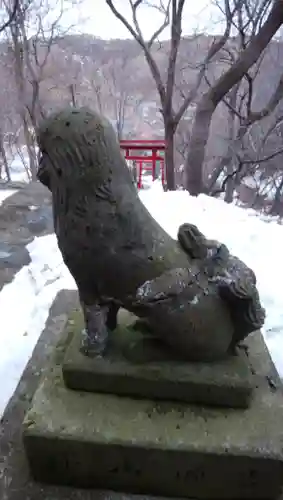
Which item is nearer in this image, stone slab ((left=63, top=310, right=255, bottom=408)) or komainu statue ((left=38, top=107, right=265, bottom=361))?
komainu statue ((left=38, top=107, right=265, bottom=361))

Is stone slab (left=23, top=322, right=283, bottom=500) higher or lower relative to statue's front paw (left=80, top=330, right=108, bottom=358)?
lower

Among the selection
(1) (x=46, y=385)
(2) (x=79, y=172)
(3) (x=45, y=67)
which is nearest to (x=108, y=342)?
(1) (x=46, y=385)

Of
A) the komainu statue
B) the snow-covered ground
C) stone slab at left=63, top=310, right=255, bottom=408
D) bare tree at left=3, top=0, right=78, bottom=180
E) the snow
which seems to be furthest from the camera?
bare tree at left=3, top=0, right=78, bottom=180

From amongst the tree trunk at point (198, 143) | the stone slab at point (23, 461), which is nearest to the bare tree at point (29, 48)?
the tree trunk at point (198, 143)

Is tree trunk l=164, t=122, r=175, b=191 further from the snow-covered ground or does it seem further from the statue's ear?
the statue's ear

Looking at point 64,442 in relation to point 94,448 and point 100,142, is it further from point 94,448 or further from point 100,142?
point 100,142

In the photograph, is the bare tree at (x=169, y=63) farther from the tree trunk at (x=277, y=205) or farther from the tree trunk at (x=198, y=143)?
the tree trunk at (x=277, y=205)

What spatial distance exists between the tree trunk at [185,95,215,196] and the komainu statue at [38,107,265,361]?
11.9 ft

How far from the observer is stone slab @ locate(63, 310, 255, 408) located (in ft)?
4.77

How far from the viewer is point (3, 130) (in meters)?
10.7

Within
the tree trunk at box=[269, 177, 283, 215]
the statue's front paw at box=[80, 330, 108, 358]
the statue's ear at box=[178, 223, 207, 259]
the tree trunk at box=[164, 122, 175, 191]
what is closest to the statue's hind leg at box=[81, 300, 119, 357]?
the statue's front paw at box=[80, 330, 108, 358]

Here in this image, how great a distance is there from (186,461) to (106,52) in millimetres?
8608

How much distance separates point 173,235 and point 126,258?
6.30 ft

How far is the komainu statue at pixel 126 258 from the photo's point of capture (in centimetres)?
133
